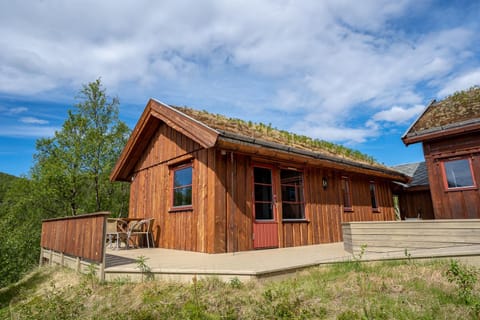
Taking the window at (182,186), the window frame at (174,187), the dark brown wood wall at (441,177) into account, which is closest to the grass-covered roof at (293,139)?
the window frame at (174,187)

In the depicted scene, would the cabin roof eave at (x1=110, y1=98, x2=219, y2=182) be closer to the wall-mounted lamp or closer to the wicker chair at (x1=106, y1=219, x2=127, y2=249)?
the wicker chair at (x1=106, y1=219, x2=127, y2=249)

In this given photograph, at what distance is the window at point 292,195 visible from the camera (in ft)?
22.9

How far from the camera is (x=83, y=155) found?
55.4ft

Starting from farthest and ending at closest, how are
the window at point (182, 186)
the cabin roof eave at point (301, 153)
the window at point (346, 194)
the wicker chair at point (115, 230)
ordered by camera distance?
the window at point (346, 194)
the wicker chair at point (115, 230)
the window at point (182, 186)
the cabin roof eave at point (301, 153)

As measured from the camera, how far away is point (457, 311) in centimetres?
253

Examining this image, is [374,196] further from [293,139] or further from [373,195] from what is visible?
[293,139]

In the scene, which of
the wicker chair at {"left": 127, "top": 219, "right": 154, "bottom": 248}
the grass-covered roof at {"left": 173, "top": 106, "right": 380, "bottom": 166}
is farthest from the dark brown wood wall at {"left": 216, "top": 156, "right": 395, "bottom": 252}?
the wicker chair at {"left": 127, "top": 219, "right": 154, "bottom": 248}

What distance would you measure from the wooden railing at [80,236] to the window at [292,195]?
4207mm

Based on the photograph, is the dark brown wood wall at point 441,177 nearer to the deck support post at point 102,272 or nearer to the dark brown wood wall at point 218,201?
the dark brown wood wall at point 218,201

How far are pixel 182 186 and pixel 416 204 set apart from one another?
1040 cm

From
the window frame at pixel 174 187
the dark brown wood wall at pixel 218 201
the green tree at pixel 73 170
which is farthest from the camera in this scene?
the green tree at pixel 73 170

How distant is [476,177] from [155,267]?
797cm

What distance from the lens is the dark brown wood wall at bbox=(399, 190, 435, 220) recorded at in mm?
11356

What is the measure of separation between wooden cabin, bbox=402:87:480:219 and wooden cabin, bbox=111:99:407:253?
73.0 inches
